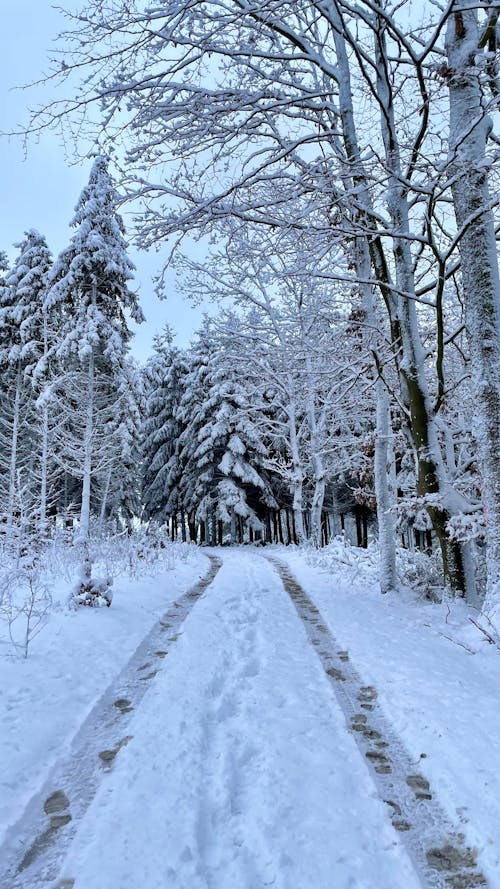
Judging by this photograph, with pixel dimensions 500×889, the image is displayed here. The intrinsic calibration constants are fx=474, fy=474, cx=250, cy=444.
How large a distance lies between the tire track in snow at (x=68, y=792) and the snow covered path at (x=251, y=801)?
2cm

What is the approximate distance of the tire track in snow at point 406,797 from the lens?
7.11 ft

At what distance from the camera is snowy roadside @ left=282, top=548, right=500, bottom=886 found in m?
2.59

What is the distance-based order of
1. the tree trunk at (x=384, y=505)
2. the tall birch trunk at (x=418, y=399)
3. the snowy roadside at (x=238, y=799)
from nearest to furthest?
the snowy roadside at (x=238, y=799) < the tall birch trunk at (x=418, y=399) < the tree trunk at (x=384, y=505)

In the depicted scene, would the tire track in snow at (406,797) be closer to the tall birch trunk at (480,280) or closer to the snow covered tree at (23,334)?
the tall birch trunk at (480,280)

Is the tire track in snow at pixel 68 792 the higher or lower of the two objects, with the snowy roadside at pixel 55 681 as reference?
lower

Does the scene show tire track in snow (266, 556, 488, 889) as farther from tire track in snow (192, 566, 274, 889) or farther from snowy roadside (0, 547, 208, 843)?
snowy roadside (0, 547, 208, 843)

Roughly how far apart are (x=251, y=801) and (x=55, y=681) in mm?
2424

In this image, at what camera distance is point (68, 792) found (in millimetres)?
2793

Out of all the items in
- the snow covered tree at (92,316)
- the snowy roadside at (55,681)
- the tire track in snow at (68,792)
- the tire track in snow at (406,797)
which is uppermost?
the snow covered tree at (92,316)

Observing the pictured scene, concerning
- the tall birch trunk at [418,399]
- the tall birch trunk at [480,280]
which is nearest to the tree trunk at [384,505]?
the tall birch trunk at [418,399]

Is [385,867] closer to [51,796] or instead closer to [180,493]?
[51,796]

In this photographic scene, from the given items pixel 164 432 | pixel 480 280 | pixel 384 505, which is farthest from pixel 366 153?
pixel 164 432

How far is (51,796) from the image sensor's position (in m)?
2.76

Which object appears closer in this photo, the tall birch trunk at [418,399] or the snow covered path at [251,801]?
the snow covered path at [251,801]
